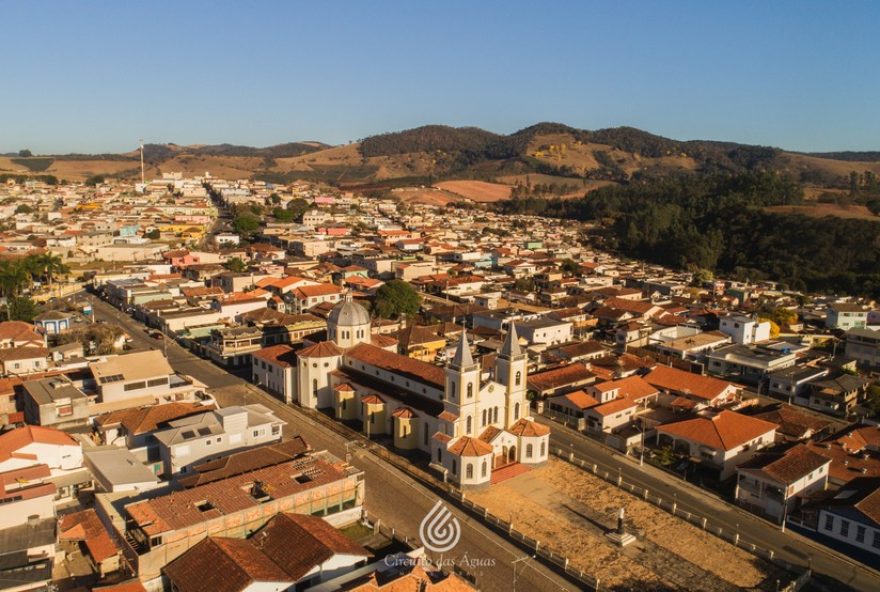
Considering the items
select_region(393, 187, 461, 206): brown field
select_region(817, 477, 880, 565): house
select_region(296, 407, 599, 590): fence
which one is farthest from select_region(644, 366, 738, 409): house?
select_region(393, 187, 461, 206): brown field

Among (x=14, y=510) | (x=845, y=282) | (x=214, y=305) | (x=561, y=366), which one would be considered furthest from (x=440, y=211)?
(x=14, y=510)

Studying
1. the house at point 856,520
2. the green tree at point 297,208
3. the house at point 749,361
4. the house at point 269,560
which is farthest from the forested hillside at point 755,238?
the house at point 269,560

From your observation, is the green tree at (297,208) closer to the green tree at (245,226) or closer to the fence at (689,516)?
the green tree at (245,226)

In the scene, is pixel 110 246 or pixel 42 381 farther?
pixel 110 246

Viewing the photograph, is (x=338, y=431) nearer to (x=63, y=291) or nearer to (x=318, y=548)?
(x=318, y=548)

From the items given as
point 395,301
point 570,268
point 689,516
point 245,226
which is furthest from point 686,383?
point 245,226

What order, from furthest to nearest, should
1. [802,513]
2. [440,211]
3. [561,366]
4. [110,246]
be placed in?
[440,211], [110,246], [561,366], [802,513]

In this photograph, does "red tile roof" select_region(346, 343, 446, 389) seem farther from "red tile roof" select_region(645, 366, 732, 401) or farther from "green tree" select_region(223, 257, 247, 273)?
"green tree" select_region(223, 257, 247, 273)

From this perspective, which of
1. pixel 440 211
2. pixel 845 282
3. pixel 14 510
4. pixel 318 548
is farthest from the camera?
pixel 440 211
